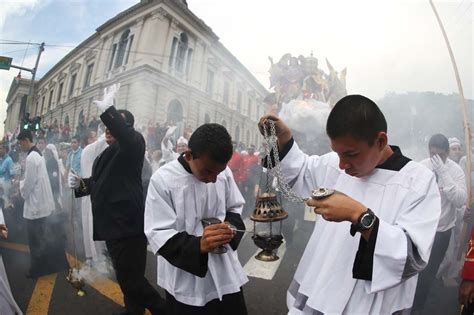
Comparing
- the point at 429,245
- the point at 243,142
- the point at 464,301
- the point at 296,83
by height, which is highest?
the point at 296,83

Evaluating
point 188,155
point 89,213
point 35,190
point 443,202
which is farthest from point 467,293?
point 35,190

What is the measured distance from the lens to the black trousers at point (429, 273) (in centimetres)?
303

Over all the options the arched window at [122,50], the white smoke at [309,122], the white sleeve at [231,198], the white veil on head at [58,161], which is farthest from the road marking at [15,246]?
the white smoke at [309,122]

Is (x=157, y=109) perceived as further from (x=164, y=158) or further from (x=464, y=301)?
(x=464, y=301)

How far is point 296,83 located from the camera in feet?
20.9

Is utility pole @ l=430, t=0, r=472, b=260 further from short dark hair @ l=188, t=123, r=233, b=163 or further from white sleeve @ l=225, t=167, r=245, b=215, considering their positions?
short dark hair @ l=188, t=123, r=233, b=163

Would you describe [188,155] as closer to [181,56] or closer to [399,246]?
[399,246]

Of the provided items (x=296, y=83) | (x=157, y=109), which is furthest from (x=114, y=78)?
(x=296, y=83)

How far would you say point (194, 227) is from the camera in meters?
1.87

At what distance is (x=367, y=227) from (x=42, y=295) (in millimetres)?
3654

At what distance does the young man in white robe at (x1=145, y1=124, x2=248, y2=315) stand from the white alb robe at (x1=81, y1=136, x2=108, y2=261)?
2.46 meters

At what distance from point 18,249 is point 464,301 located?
5.41 m

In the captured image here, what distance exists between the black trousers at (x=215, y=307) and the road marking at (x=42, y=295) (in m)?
1.96

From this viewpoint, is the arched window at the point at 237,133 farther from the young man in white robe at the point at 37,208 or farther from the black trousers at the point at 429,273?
the black trousers at the point at 429,273
